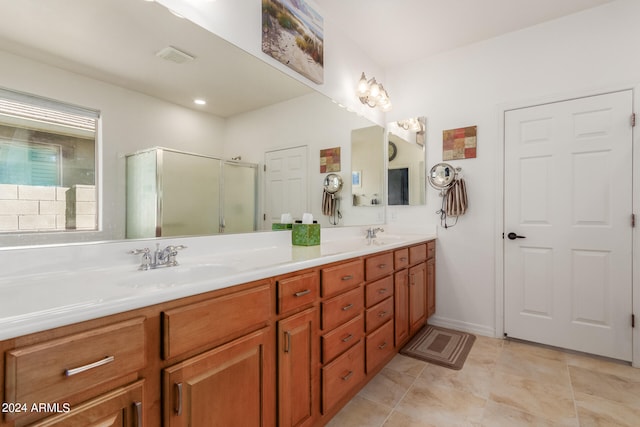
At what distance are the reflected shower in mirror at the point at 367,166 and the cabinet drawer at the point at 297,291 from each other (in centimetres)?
139

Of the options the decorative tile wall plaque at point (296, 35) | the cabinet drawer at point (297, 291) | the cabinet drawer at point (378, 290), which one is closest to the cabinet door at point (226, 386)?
the cabinet drawer at point (297, 291)

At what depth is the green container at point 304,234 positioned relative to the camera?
191 cm

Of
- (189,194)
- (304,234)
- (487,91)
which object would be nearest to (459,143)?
(487,91)

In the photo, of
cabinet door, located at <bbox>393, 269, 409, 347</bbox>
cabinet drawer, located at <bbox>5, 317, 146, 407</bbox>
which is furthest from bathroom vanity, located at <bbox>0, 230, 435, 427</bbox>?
cabinet door, located at <bbox>393, 269, 409, 347</bbox>

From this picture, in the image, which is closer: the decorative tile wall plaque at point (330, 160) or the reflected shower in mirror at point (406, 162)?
the decorative tile wall plaque at point (330, 160)

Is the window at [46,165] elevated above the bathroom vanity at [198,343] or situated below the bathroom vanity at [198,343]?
above

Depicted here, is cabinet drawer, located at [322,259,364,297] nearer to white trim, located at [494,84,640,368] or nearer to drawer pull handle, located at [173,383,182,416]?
drawer pull handle, located at [173,383,182,416]

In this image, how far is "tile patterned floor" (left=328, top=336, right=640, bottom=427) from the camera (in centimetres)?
157

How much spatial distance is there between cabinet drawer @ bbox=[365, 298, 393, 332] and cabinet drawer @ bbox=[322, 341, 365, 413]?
0.14 metres

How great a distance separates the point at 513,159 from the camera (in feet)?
8.30

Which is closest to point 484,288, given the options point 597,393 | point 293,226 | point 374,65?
point 597,393

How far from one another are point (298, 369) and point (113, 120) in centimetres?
128

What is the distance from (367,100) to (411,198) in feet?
3.50

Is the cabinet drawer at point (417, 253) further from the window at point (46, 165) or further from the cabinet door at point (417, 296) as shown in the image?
the window at point (46, 165)
